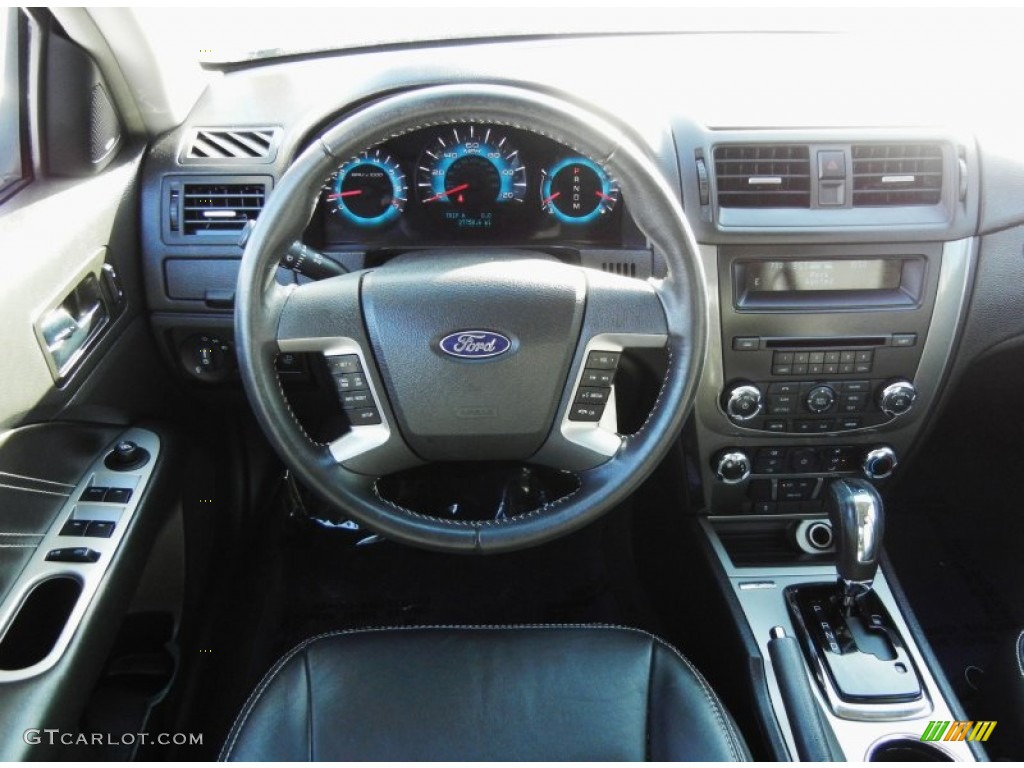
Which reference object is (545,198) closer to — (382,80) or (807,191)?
(382,80)

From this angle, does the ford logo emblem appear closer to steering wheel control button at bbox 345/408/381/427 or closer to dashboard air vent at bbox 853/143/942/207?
steering wheel control button at bbox 345/408/381/427

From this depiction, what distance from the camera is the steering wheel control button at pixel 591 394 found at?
136 cm

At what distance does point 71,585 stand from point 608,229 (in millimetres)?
1059

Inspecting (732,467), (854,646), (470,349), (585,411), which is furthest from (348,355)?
(854,646)

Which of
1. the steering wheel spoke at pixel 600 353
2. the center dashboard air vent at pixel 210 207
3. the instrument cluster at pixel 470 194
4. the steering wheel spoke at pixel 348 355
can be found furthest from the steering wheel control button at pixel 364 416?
the center dashboard air vent at pixel 210 207

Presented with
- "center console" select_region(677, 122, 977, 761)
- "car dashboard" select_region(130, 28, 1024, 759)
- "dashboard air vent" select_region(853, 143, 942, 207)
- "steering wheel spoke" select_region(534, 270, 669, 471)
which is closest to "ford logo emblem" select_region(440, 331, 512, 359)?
"steering wheel spoke" select_region(534, 270, 669, 471)

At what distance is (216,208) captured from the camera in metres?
1.67

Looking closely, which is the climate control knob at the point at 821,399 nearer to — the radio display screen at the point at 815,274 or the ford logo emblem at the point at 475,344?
the radio display screen at the point at 815,274

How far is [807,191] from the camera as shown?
160 cm

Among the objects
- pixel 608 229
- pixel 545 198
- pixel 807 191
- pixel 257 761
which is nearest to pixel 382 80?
pixel 545 198

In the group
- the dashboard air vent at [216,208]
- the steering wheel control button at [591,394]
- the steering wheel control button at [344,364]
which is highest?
the dashboard air vent at [216,208]

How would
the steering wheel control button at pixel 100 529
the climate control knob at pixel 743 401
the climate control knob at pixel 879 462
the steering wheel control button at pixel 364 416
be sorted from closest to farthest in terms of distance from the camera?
the steering wheel control button at pixel 364 416 → the steering wheel control button at pixel 100 529 → the climate control knob at pixel 743 401 → the climate control knob at pixel 879 462

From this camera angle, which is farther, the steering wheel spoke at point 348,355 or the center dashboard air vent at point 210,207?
the center dashboard air vent at point 210,207

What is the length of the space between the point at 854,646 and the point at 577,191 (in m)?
0.93
